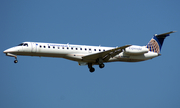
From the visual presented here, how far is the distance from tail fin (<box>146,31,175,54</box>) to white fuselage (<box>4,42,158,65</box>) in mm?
1597

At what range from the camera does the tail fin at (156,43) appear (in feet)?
112

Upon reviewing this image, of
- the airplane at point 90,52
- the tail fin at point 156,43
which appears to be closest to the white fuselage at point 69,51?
the airplane at point 90,52

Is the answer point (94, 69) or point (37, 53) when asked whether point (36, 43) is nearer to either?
point (37, 53)

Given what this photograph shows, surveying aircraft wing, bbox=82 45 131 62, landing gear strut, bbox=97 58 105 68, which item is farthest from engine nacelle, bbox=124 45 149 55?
landing gear strut, bbox=97 58 105 68

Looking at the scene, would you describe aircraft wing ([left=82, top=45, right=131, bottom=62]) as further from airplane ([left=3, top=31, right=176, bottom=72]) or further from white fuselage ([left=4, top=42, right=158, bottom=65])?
white fuselage ([left=4, top=42, right=158, bottom=65])

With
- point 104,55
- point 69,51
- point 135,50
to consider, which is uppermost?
point 69,51

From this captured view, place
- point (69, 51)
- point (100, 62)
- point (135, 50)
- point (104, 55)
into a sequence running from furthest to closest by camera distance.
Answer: point (135, 50) < point (100, 62) < point (104, 55) < point (69, 51)

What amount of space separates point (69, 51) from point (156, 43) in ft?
36.2

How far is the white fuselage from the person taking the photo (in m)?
28.7

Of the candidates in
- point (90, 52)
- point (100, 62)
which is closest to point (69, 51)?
point (90, 52)

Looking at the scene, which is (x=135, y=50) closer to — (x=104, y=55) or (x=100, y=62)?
(x=104, y=55)

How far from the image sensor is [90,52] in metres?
30.8

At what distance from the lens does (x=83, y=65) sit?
3186 cm

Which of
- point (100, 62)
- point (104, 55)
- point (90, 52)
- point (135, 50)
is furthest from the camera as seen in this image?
point (135, 50)
